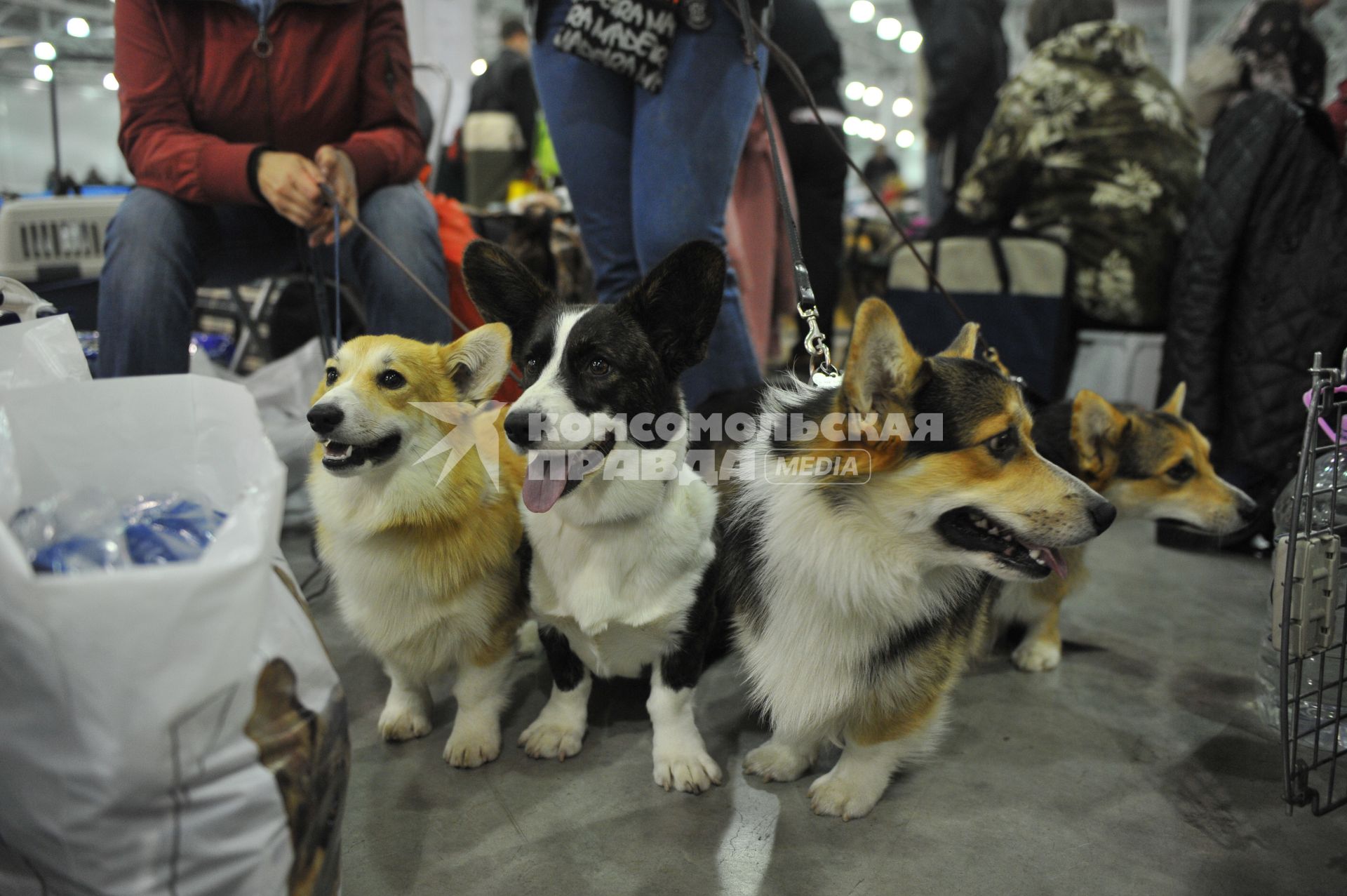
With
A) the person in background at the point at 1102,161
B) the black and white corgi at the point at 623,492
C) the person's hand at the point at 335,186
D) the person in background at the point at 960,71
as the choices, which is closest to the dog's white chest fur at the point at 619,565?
the black and white corgi at the point at 623,492

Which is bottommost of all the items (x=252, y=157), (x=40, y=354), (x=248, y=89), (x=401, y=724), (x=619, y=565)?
(x=401, y=724)

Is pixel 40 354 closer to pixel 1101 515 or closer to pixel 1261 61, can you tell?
pixel 1101 515

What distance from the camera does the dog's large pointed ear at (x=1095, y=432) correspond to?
5.82ft

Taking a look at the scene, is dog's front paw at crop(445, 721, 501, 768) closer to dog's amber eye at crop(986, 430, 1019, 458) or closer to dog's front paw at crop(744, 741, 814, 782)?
dog's front paw at crop(744, 741, 814, 782)

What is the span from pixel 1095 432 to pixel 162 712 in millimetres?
1783

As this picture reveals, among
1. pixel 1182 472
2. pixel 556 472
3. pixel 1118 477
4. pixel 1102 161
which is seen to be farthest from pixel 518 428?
pixel 1102 161

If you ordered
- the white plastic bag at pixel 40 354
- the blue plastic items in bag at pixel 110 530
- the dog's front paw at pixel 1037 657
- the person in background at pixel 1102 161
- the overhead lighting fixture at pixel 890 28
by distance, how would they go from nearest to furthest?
the blue plastic items in bag at pixel 110 530 < the white plastic bag at pixel 40 354 < the dog's front paw at pixel 1037 657 < the person in background at pixel 1102 161 < the overhead lighting fixture at pixel 890 28

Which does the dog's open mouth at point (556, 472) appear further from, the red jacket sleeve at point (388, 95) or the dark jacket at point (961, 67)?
the dark jacket at point (961, 67)

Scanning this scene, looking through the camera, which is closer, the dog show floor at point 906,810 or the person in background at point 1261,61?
the dog show floor at point 906,810

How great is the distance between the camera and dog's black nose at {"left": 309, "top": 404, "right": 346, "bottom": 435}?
120 cm

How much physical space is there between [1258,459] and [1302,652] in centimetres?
163

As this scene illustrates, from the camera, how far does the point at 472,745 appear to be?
139 centimetres

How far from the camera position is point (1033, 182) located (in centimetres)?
314

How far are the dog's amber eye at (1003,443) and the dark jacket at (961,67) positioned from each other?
10.7 ft
